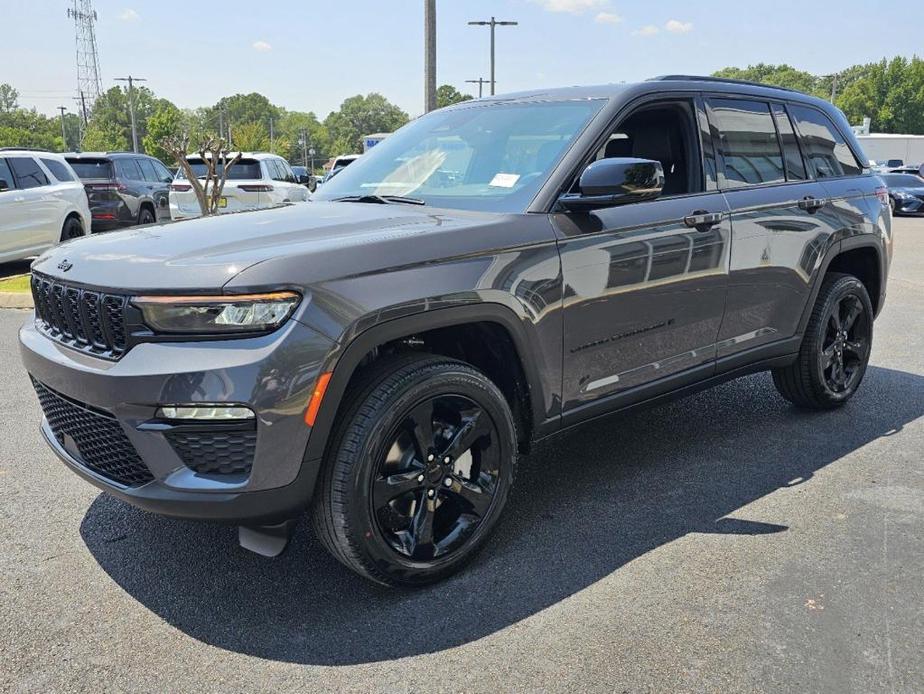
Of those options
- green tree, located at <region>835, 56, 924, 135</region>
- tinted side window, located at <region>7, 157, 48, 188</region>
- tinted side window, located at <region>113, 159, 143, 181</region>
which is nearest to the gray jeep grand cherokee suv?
tinted side window, located at <region>7, 157, 48, 188</region>

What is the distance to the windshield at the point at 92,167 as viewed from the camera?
583 inches

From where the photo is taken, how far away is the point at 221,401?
2.44 meters

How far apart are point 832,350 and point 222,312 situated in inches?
149

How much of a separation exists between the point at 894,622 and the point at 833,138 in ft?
10.4

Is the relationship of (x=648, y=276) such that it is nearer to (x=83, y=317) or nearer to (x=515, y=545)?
(x=515, y=545)

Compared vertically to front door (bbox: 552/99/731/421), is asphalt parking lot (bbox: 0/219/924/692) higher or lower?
lower

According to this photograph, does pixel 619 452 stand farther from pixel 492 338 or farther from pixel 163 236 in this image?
pixel 163 236

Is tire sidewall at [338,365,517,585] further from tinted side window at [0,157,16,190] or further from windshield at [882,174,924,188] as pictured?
windshield at [882,174,924,188]

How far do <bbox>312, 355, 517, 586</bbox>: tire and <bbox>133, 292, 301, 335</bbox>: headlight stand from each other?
41 centimetres

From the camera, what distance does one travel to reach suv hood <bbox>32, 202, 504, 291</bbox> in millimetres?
2559

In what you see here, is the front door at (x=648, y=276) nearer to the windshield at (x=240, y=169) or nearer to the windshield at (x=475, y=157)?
the windshield at (x=475, y=157)

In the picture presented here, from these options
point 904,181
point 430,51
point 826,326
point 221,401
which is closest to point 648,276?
point 826,326

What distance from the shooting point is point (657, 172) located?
3.37 m

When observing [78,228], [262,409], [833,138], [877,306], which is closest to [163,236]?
[262,409]
